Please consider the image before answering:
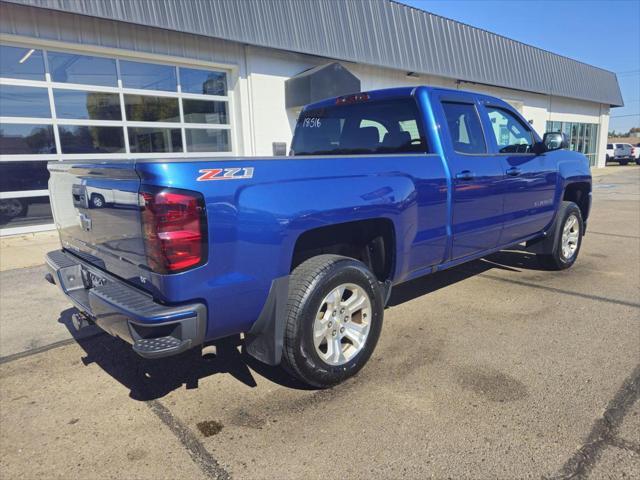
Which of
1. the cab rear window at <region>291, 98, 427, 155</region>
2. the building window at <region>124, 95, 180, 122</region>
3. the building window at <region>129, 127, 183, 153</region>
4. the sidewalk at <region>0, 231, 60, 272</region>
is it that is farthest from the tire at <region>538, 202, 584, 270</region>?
the building window at <region>124, 95, 180, 122</region>

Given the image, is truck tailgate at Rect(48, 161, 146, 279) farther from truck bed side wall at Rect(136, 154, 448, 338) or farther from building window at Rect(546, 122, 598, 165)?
building window at Rect(546, 122, 598, 165)

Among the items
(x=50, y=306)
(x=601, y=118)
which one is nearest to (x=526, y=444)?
(x=50, y=306)

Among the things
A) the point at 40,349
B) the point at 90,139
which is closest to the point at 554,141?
the point at 40,349

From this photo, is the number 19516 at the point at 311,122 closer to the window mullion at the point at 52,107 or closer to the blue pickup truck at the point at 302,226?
the blue pickup truck at the point at 302,226

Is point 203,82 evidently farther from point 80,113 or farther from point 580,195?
point 580,195

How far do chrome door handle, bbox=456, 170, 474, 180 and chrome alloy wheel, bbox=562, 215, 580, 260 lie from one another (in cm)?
241

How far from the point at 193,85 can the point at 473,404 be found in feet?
31.5

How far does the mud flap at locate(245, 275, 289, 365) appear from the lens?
2701 mm

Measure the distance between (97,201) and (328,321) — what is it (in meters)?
1.63

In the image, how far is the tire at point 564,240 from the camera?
5.56 metres

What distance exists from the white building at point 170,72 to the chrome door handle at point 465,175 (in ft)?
8.79

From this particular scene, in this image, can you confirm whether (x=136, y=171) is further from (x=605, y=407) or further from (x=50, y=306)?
(x=50, y=306)

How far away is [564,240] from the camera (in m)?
5.79

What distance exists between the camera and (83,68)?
890cm
